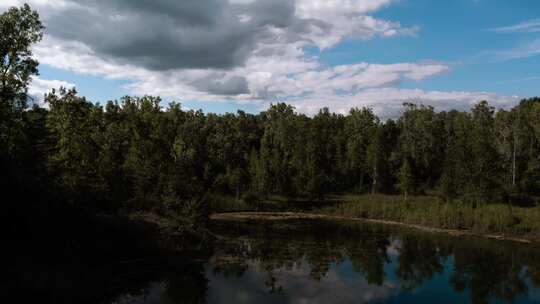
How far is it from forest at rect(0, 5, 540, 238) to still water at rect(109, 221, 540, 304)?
5369 millimetres

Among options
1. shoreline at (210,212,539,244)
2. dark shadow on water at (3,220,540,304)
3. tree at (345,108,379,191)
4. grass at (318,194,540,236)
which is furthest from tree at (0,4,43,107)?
tree at (345,108,379,191)

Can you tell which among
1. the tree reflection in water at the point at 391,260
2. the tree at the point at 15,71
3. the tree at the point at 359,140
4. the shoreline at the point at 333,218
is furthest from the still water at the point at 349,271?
the tree at the point at 359,140

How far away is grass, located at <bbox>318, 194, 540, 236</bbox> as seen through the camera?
133 feet

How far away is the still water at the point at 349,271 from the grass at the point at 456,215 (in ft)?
13.2

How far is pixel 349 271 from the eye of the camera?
27.1 m

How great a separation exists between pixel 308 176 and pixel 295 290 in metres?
37.9

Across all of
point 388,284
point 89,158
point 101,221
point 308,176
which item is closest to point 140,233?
point 101,221

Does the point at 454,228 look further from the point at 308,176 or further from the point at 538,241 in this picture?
the point at 308,176

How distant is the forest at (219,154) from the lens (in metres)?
26.0

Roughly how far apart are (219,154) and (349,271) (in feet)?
157

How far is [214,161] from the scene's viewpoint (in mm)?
70250

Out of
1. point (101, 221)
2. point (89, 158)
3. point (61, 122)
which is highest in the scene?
point (61, 122)

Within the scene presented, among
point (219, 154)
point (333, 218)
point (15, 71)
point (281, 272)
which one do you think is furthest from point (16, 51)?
point (219, 154)

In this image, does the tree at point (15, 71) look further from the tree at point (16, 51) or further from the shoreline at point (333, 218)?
the shoreline at point (333, 218)
